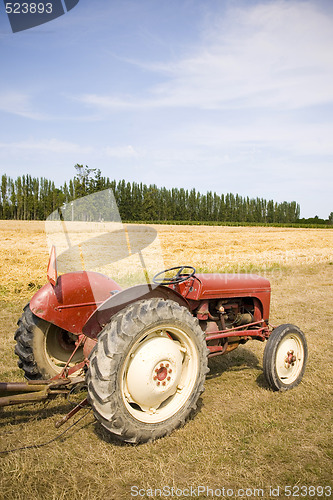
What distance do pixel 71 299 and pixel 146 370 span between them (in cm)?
112

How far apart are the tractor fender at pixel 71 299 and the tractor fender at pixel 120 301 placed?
0.35 m

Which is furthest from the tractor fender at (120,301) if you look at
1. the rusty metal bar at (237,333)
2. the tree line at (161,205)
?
the tree line at (161,205)

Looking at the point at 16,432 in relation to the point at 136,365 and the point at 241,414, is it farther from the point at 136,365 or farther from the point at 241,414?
the point at 241,414

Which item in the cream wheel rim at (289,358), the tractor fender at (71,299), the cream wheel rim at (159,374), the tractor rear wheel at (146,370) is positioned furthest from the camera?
the cream wheel rim at (289,358)

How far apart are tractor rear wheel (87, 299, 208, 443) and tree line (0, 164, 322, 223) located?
55895 millimetres

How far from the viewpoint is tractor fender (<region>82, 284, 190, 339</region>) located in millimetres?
3302

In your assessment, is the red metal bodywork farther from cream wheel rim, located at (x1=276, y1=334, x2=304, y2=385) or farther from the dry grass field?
the dry grass field

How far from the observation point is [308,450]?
307 centimetres

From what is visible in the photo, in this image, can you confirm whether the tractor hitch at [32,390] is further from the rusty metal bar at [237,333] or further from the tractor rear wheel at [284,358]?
the tractor rear wheel at [284,358]

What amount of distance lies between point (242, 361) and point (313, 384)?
1.09 metres

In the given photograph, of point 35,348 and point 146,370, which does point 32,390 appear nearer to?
point 35,348

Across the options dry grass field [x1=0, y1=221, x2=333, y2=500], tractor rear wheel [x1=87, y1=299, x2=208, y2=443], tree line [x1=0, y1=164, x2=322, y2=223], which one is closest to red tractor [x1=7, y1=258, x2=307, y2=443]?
tractor rear wheel [x1=87, y1=299, x2=208, y2=443]

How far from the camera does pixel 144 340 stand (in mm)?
3174

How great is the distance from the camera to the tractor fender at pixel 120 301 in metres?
3.30
